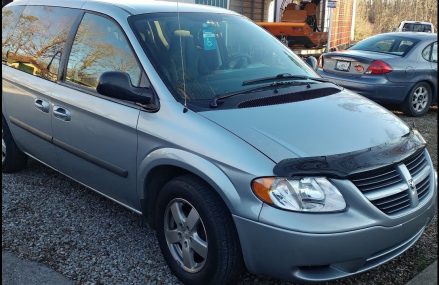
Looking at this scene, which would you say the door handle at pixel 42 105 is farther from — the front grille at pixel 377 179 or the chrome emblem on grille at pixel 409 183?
the chrome emblem on grille at pixel 409 183

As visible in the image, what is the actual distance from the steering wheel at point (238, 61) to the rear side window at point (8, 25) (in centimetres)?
236

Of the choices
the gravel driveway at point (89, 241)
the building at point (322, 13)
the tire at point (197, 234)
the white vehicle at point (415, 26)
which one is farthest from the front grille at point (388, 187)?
the white vehicle at point (415, 26)

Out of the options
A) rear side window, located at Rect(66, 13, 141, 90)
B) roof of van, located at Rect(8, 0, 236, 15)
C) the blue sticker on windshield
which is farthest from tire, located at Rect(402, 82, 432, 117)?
rear side window, located at Rect(66, 13, 141, 90)

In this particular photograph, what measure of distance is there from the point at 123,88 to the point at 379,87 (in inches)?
230

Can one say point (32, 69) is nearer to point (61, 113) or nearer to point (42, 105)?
point (42, 105)

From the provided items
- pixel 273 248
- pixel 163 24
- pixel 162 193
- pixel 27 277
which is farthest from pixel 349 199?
pixel 27 277

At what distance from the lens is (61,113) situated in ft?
12.3

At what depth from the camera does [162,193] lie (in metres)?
2.98

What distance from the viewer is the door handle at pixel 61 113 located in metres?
3.69

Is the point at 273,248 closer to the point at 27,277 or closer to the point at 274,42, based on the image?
the point at 27,277

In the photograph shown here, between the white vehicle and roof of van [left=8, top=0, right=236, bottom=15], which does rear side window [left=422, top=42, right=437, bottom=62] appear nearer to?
roof of van [left=8, top=0, right=236, bottom=15]

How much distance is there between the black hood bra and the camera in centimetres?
245

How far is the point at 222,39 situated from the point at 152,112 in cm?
100

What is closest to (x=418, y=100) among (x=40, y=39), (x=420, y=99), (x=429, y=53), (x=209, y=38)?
(x=420, y=99)
